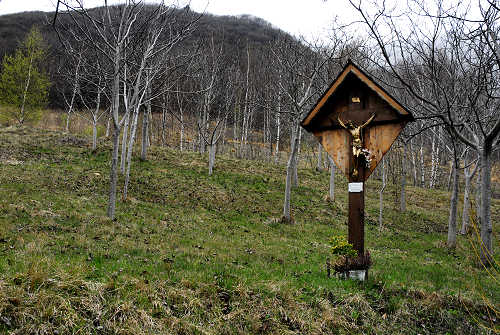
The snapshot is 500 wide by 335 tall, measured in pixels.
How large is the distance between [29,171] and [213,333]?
48.9 ft

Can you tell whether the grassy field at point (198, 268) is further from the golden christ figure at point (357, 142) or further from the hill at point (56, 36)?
the hill at point (56, 36)

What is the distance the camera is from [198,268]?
257 inches

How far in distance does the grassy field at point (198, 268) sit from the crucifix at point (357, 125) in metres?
1.71

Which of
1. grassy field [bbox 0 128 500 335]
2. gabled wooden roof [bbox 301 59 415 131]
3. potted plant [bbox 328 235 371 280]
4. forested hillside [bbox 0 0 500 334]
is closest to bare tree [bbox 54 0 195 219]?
forested hillside [bbox 0 0 500 334]

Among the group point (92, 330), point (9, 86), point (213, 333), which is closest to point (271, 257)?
point (213, 333)

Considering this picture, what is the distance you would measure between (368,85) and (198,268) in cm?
516

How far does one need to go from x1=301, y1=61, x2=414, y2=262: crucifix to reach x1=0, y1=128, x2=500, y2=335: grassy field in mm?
1707

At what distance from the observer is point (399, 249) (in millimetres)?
11938

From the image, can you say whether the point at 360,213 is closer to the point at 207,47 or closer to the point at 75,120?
the point at 207,47

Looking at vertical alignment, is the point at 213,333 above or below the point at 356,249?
below

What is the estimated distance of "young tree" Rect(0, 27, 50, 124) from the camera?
28.7 meters

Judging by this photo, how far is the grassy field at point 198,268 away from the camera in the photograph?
4.16m

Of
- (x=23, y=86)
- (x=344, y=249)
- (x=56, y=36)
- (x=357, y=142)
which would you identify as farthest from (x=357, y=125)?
(x=56, y=36)

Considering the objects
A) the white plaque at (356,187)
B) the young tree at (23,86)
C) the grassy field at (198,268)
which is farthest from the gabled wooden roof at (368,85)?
the young tree at (23,86)
